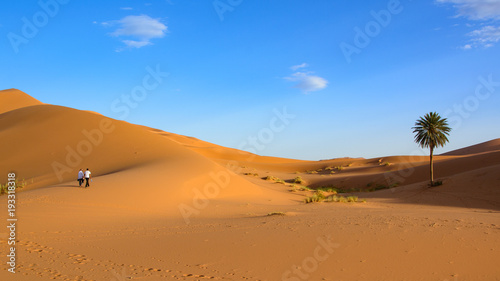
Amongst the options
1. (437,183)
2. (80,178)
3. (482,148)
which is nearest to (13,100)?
(80,178)

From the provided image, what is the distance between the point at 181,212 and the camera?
15.9 meters

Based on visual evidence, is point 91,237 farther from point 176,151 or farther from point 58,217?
point 176,151

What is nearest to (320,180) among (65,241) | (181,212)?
(181,212)

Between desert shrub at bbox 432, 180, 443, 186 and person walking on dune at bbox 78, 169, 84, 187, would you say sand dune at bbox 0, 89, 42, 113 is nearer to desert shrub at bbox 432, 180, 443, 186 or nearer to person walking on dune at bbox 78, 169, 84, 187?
person walking on dune at bbox 78, 169, 84, 187

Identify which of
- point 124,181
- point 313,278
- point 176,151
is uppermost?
point 176,151

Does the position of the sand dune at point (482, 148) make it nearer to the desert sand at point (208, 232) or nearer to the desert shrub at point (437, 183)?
the desert shrub at point (437, 183)

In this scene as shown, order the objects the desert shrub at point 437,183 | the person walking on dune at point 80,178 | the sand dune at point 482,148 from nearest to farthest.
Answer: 1. the person walking on dune at point 80,178
2. the desert shrub at point 437,183
3. the sand dune at point 482,148

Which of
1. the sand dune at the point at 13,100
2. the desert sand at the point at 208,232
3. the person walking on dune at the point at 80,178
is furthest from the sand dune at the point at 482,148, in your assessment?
the sand dune at the point at 13,100

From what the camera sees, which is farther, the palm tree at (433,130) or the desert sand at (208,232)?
the palm tree at (433,130)

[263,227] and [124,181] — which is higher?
[124,181]

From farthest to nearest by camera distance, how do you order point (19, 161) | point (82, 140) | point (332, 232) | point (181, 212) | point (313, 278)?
point (82, 140) → point (19, 161) → point (181, 212) → point (332, 232) → point (313, 278)

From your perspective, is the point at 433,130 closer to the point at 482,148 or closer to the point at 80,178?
the point at 80,178

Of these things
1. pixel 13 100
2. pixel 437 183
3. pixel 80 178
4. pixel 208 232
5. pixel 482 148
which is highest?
pixel 13 100

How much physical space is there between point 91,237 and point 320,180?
119ft
